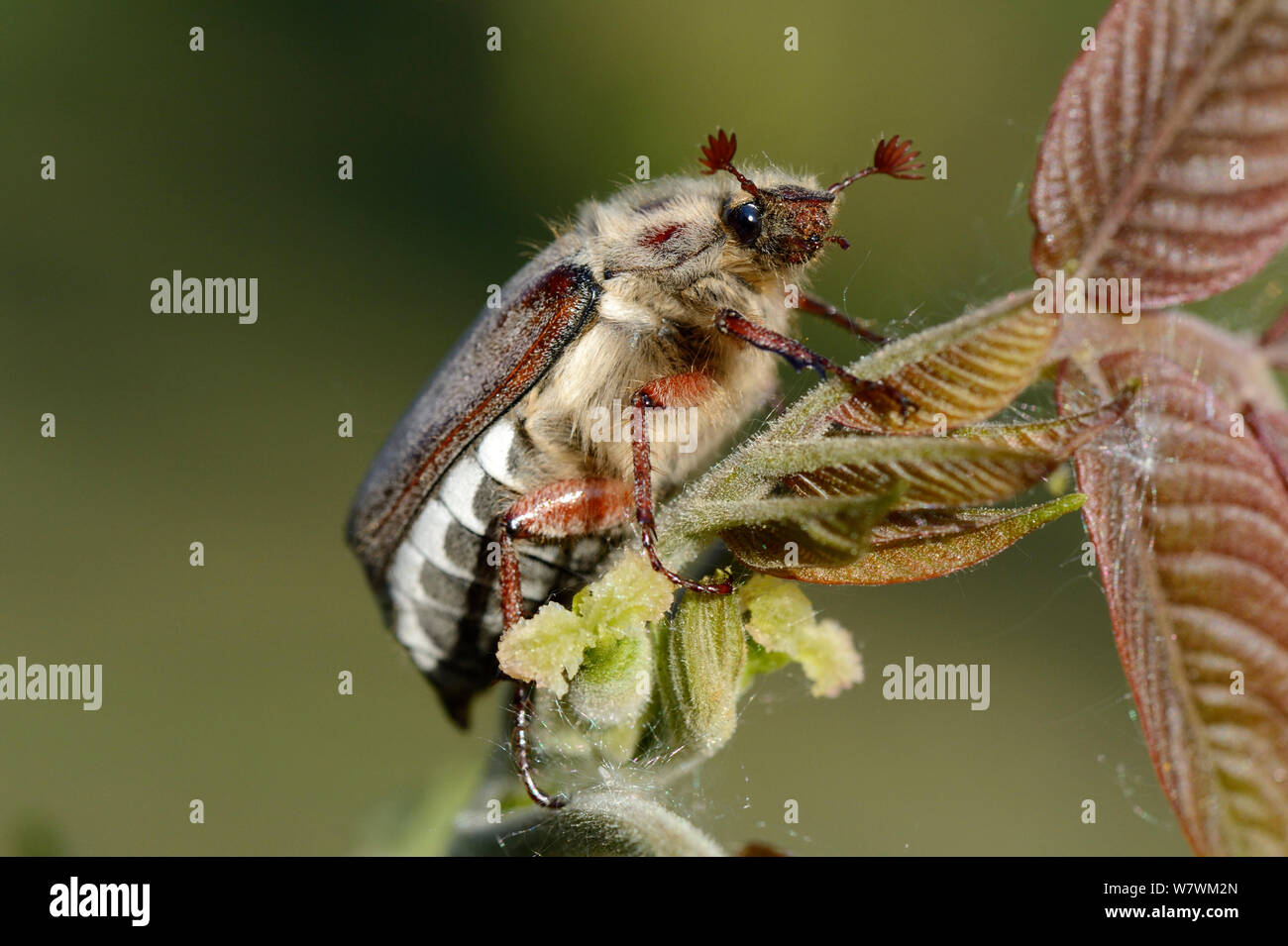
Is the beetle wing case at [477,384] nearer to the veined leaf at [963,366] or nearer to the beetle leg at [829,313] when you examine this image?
the beetle leg at [829,313]

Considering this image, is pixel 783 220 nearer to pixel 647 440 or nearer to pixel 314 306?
pixel 647 440

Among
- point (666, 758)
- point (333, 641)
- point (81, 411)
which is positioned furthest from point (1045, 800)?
point (81, 411)

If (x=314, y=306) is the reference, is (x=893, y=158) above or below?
below

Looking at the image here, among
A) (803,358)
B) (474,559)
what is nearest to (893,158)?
(803,358)

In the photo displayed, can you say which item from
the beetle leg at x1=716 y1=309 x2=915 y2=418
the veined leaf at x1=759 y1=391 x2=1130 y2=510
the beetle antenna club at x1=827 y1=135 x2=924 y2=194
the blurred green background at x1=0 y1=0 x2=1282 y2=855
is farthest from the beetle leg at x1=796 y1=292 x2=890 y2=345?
the blurred green background at x1=0 y1=0 x2=1282 y2=855

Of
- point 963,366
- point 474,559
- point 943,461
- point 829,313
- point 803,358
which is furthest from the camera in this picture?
point 829,313

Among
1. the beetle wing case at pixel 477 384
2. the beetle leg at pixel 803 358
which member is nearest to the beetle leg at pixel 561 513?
the beetle wing case at pixel 477 384

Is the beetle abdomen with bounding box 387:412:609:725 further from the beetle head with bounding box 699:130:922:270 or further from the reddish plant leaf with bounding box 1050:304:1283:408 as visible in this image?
the reddish plant leaf with bounding box 1050:304:1283:408
